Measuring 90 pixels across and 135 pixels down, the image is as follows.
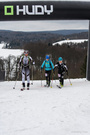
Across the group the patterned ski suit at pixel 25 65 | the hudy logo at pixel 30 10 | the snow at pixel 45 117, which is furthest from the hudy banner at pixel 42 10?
the snow at pixel 45 117

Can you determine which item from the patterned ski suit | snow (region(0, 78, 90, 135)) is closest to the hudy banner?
the patterned ski suit

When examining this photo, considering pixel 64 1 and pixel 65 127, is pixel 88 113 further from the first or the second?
pixel 64 1

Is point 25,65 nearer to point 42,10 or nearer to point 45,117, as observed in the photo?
point 42,10

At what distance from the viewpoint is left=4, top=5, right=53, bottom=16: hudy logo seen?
962 cm

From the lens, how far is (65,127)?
13.0 feet

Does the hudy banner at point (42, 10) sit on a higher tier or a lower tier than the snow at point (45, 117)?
higher

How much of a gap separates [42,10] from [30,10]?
2.08 feet

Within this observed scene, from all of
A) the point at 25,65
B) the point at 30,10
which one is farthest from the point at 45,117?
the point at 30,10

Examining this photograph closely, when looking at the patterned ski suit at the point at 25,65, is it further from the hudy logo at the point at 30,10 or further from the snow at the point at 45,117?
the snow at the point at 45,117

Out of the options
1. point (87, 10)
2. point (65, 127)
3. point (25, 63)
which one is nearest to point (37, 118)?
point (65, 127)

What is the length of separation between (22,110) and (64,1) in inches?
272

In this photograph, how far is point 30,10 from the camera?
970 cm

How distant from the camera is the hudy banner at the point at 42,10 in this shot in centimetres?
965

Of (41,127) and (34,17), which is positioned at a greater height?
(34,17)
